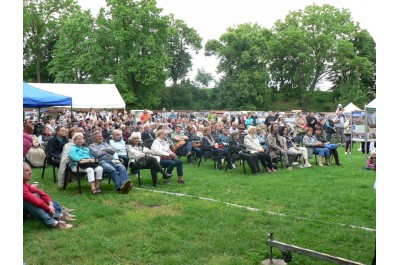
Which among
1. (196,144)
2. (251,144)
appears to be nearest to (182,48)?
(196,144)

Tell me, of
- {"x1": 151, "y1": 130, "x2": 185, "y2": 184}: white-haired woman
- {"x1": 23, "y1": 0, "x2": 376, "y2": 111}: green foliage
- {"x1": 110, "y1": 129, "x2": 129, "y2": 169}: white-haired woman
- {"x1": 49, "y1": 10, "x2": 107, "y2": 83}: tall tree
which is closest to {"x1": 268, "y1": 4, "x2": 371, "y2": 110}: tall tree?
{"x1": 23, "y1": 0, "x2": 376, "y2": 111}: green foliage

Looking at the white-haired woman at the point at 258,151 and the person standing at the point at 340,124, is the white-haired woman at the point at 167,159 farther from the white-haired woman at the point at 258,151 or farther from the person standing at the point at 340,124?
the person standing at the point at 340,124

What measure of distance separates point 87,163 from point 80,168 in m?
0.18

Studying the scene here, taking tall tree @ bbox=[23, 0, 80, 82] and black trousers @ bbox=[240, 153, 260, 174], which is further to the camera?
tall tree @ bbox=[23, 0, 80, 82]

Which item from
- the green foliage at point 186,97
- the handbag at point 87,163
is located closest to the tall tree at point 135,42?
the green foliage at point 186,97

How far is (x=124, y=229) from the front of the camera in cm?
479

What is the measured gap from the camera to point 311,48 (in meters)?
36.6

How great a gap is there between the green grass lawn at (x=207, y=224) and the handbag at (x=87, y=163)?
0.49 meters

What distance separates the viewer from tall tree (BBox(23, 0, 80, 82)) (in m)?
33.2

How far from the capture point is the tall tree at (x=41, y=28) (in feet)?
109

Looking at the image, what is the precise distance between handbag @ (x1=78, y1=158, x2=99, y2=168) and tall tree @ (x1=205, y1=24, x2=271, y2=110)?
108 feet

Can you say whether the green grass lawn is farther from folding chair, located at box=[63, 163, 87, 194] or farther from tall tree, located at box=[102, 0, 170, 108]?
tall tree, located at box=[102, 0, 170, 108]
